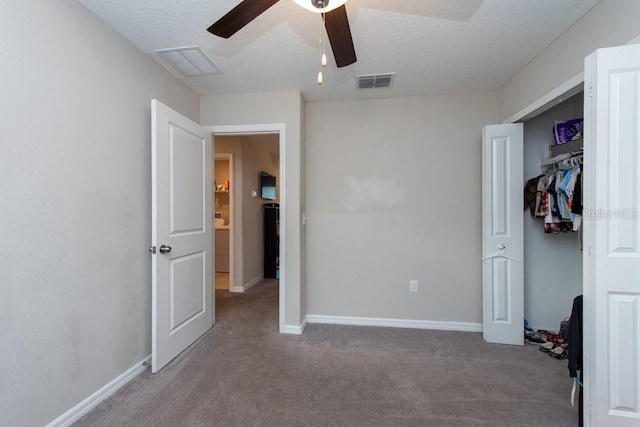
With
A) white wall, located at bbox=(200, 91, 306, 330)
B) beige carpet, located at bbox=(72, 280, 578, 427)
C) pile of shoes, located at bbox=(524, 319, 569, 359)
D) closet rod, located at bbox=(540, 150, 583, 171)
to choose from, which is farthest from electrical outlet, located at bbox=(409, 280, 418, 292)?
closet rod, located at bbox=(540, 150, 583, 171)

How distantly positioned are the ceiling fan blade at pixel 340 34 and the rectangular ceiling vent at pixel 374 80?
3.22ft

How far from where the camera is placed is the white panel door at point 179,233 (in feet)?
6.71

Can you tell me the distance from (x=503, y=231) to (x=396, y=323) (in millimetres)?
1381

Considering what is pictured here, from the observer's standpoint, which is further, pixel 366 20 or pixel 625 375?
pixel 366 20

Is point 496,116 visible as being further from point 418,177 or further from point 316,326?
point 316,326

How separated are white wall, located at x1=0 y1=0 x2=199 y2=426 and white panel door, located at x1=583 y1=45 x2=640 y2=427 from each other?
2.82m

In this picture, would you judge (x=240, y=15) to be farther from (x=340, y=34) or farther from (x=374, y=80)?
(x=374, y=80)

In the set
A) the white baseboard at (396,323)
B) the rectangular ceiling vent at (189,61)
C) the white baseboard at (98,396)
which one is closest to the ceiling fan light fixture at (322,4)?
the rectangular ceiling vent at (189,61)

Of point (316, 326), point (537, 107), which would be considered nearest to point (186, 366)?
point (316, 326)

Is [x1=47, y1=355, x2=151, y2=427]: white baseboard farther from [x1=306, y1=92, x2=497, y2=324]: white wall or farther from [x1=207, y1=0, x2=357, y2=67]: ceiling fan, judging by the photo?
[x1=207, y1=0, x2=357, y2=67]: ceiling fan

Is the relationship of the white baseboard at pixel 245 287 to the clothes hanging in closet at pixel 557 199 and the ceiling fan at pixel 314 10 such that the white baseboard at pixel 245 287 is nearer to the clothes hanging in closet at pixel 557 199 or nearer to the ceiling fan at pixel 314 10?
the ceiling fan at pixel 314 10

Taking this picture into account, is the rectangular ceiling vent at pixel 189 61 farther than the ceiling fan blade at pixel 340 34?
Yes

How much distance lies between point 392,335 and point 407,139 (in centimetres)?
200

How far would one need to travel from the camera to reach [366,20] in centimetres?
174
